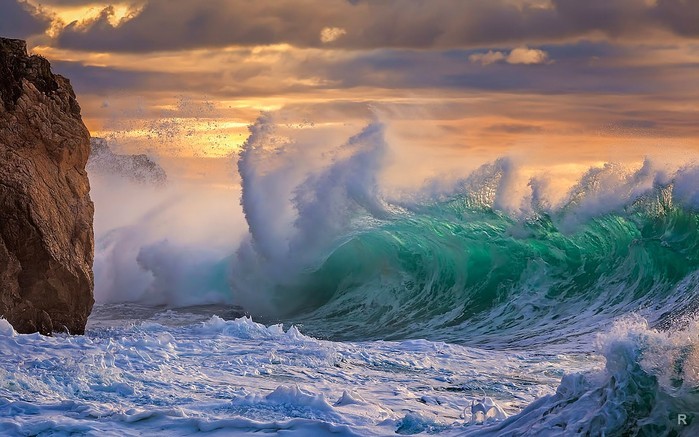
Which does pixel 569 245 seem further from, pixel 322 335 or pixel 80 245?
pixel 80 245

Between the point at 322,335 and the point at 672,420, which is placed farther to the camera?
the point at 322,335

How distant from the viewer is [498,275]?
1872 cm

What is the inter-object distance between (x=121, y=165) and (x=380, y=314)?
60.3ft

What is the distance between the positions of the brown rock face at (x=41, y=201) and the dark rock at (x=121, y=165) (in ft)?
65.4

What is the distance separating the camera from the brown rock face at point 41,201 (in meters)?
11.9

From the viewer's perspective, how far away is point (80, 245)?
12.8 metres

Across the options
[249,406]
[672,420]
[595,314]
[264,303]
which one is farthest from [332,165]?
[672,420]

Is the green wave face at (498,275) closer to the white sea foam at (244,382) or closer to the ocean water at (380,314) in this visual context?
the ocean water at (380,314)

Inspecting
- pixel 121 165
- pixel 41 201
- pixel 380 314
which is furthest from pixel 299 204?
pixel 121 165

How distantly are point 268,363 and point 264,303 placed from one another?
9248mm

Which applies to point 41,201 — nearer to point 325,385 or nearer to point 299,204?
point 325,385

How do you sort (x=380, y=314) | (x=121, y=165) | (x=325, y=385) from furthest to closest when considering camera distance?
(x=121, y=165) → (x=380, y=314) → (x=325, y=385)

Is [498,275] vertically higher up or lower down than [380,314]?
higher up

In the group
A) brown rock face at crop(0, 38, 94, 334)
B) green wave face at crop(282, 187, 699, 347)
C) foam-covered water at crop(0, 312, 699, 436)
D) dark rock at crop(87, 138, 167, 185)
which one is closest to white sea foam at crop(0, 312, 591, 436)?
foam-covered water at crop(0, 312, 699, 436)
